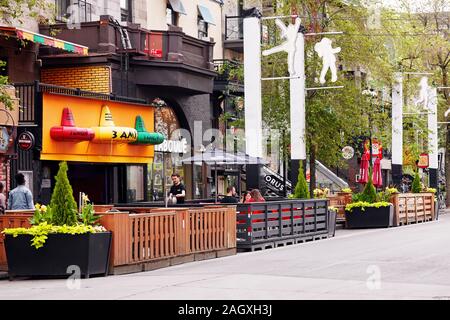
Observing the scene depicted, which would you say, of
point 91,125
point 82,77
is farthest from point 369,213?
point 82,77

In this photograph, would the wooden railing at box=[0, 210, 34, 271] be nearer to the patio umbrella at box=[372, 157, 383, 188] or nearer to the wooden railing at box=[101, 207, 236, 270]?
the wooden railing at box=[101, 207, 236, 270]

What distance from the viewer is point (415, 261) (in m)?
19.8

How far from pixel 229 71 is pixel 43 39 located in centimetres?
1424

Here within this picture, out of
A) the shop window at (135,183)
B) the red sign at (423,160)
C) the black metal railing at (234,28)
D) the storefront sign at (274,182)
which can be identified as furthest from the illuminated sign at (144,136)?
the red sign at (423,160)

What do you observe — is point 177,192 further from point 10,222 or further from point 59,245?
point 59,245

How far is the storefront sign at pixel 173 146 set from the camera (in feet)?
118

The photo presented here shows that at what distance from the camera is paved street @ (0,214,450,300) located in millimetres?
14398

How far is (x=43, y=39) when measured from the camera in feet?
89.2

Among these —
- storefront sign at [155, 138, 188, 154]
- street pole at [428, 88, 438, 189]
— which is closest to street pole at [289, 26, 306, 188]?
storefront sign at [155, 138, 188, 154]

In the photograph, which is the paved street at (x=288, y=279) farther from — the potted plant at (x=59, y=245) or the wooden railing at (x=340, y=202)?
the wooden railing at (x=340, y=202)

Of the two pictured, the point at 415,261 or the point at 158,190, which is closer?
the point at 415,261
